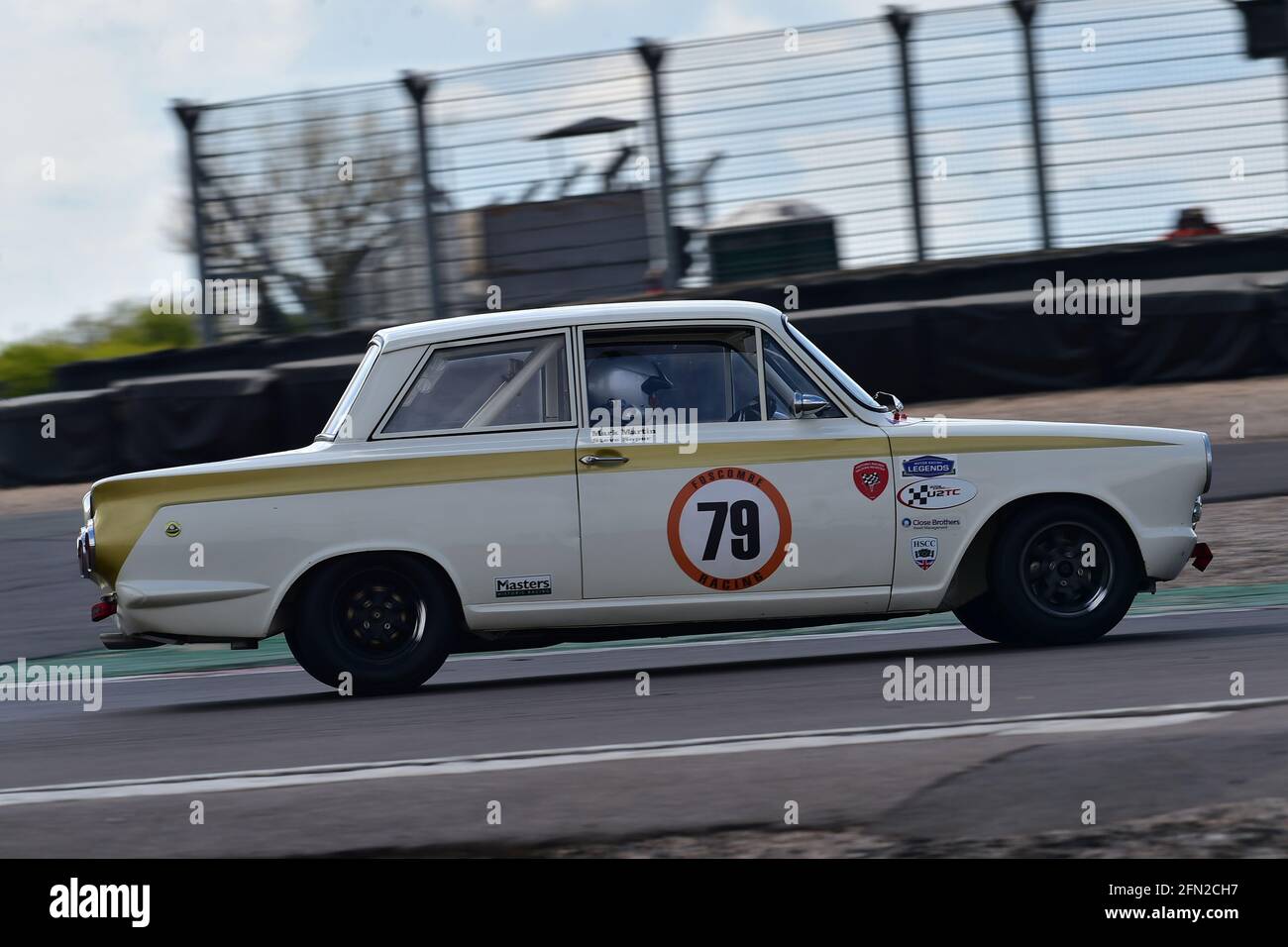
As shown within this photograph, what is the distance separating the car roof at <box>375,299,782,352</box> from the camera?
297 inches

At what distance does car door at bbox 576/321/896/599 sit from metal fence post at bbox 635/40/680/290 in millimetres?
10242

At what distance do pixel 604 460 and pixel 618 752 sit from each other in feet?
6.14

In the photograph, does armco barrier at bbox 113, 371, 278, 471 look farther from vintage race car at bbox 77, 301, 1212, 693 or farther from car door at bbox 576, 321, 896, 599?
car door at bbox 576, 321, 896, 599

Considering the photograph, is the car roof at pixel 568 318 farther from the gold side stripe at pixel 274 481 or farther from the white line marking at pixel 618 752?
the white line marking at pixel 618 752

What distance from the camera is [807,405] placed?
7430mm

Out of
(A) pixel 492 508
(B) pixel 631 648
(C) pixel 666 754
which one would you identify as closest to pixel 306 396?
(B) pixel 631 648

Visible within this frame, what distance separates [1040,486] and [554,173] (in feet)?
34.4

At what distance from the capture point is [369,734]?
251 inches

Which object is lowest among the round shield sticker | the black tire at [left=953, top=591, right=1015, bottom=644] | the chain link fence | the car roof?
the black tire at [left=953, top=591, right=1015, bottom=644]

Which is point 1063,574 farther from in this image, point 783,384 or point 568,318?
point 568,318

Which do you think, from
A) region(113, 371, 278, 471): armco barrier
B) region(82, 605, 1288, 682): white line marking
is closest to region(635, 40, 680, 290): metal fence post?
region(113, 371, 278, 471): armco barrier

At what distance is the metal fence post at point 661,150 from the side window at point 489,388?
10113 mm

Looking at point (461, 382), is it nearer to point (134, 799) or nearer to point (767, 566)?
point (767, 566)
